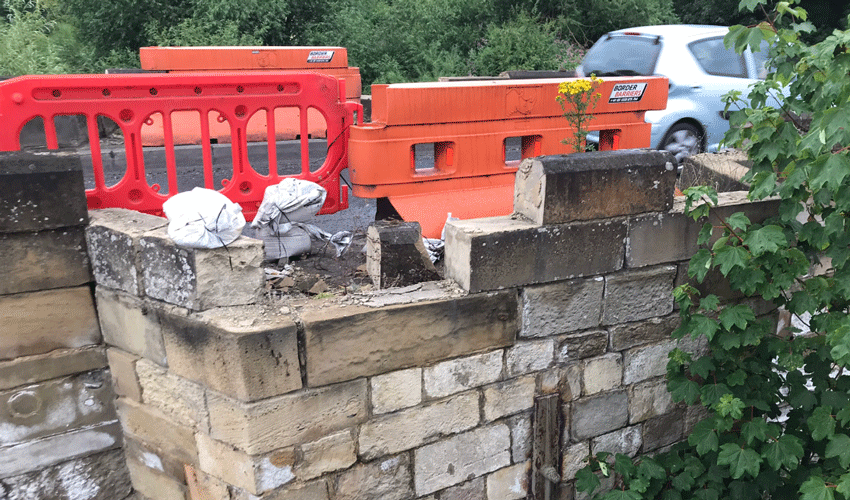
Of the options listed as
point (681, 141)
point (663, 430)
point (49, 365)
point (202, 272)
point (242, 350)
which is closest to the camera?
point (242, 350)

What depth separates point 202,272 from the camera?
3.21m

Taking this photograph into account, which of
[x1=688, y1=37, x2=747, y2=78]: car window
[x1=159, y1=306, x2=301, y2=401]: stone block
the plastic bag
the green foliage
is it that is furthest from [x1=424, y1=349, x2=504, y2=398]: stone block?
[x1=688, y1=37, x2=747, y2=78]: car window

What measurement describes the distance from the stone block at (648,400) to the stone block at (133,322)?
107 inches

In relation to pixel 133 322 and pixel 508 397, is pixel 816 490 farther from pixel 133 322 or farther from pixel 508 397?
pixel 133 322

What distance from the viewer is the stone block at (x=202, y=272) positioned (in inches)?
127

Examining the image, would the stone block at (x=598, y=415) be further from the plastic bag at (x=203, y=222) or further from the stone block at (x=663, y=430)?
the plastic bag at (x=203, y=222)

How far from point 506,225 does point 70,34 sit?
1451cm

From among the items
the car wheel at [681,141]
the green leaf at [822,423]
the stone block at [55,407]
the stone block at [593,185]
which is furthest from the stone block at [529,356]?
the car wheel at [681,141]

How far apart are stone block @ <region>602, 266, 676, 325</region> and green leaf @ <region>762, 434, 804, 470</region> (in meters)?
0.93

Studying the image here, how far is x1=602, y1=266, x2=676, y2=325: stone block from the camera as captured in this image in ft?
13.2

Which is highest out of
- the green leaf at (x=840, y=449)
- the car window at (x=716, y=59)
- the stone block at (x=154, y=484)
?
the car window at (x=716, y=59)

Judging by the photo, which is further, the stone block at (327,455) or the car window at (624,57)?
the car window at (624,57)

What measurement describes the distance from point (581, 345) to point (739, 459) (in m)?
1.00

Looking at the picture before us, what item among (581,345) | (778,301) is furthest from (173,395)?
(778,301)
